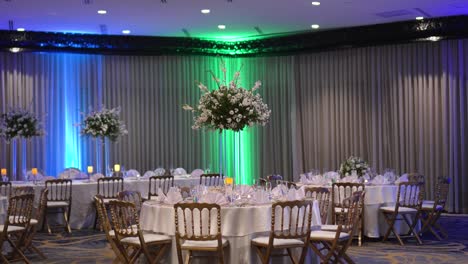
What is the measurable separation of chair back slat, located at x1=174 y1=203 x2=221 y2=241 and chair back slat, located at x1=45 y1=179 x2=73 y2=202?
4988 millimetres

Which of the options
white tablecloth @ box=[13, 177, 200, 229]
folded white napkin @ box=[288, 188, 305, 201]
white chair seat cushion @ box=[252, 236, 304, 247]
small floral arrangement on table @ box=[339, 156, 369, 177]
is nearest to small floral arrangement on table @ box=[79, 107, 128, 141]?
white tablecloth @ box=[13, 177, 200, 229]

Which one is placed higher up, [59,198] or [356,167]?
[356,167]

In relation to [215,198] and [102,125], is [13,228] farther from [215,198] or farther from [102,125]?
[102,125]

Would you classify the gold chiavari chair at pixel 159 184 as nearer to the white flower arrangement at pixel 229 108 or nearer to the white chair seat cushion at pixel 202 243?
the white flower arrangement at pixel 229 108

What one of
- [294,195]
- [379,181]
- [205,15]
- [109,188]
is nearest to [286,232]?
[294,195]

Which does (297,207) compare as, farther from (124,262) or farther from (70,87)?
(70,87)

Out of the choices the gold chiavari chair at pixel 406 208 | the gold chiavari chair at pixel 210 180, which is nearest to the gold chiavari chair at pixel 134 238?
the gold chiavari chair at pixel 406 208

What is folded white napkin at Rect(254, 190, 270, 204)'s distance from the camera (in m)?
7.36

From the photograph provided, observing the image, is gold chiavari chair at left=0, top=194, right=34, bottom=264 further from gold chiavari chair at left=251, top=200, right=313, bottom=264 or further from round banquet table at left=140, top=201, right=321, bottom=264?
gold chiavari chair at left=251, top=200, right=313, bottom=264

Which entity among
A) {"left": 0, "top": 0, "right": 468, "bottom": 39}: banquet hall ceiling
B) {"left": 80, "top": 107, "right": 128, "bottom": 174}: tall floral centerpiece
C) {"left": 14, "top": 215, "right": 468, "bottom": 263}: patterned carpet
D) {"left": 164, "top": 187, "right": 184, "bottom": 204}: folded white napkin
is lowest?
{"left": 14, "top": 215, "right": 468, "bottom": 263}: patterned carpet

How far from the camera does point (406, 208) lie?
10.1 m

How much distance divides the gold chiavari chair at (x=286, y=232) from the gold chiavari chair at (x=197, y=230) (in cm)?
37

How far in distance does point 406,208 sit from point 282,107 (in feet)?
21.5

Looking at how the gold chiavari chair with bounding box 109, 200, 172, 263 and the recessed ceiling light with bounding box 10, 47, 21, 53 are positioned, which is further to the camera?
the recessed ceiling light with bounding box 10, 47, 21, 53
